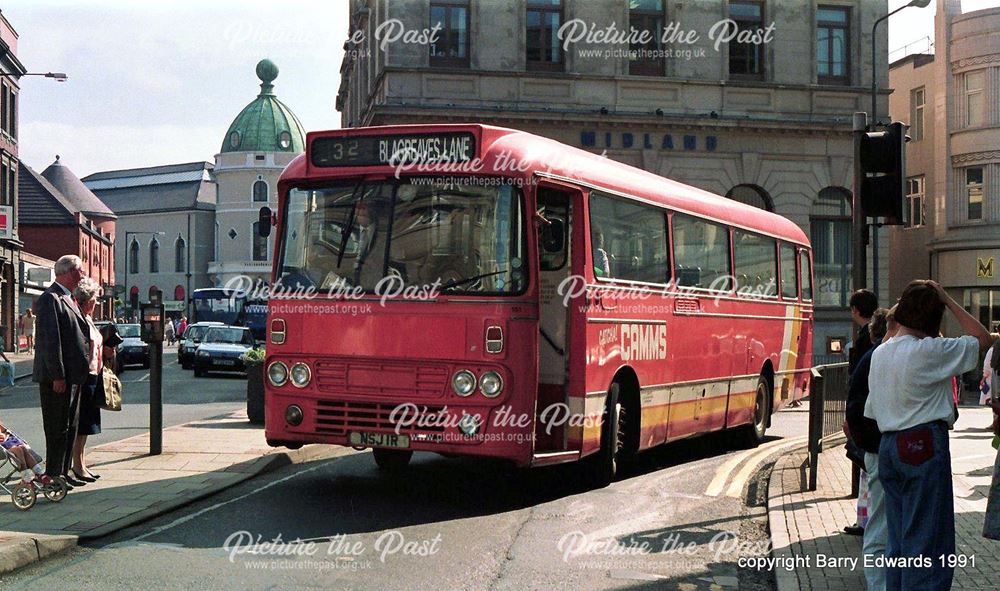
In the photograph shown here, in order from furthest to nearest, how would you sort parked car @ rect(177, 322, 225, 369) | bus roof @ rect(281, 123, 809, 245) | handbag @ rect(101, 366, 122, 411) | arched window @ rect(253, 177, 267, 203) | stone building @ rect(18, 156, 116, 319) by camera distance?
1. arched window @ rect(253, 177, 267, 203)
2. stone building @ rect(18, 156, 116, 319)
3. parked car @ rect(177, 322, 225, 369)
4. handbag @ rect(101, 366, 122, 411)
5. bus roof @ rect(281, 123, 809, 245)

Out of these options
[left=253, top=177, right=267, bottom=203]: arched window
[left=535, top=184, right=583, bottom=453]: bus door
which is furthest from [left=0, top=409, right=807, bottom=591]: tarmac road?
[left=253, top=177, right=267, bottom=203]: arched window

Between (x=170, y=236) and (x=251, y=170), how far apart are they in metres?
17.6

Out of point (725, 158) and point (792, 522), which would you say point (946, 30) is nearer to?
point (725, 158)

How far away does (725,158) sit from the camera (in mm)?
37844

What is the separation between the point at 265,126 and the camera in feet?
387

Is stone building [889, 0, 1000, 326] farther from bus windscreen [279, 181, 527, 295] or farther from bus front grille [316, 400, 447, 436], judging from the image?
bus front grille [316, 400, 447, 436]

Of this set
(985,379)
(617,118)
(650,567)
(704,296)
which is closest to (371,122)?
(617,118)

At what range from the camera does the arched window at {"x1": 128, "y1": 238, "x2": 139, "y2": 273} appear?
132m

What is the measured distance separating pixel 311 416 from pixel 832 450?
25.7 ft

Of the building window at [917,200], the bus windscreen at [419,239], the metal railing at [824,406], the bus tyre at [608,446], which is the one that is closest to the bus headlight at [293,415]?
the bus windscreen at [419,239]

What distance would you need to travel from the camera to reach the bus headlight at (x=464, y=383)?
401 inches

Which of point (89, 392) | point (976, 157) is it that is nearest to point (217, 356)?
point (89, 392)

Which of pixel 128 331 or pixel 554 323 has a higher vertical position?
pixel 554 323

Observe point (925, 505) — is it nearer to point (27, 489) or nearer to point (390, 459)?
point (27, 489)
